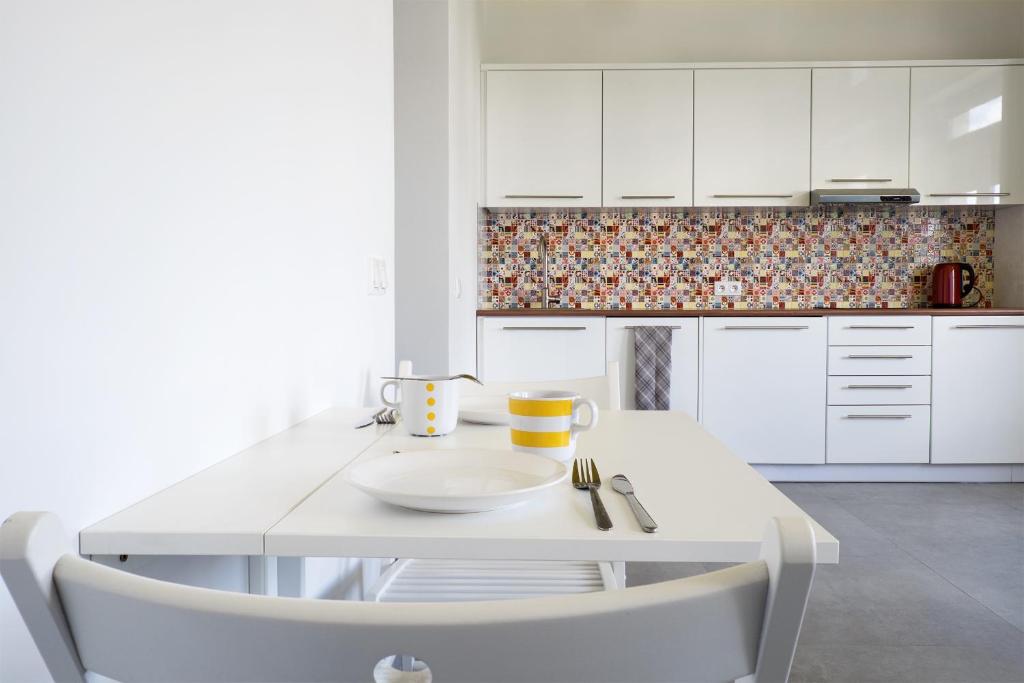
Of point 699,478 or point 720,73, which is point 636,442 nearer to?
point 699,478

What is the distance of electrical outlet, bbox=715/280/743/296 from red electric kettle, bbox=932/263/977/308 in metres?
1.06

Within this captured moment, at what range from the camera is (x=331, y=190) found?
157 cm

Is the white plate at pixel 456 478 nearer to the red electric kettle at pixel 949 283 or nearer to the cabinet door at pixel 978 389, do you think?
the cabinet door at pixel 978 389

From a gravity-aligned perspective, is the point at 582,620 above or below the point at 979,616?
above

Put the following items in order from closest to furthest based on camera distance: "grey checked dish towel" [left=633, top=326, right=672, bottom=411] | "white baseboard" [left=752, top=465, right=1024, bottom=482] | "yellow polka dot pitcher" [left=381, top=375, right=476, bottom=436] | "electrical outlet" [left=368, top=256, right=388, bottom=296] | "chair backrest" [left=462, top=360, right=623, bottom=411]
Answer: "yellow polka dot pitcher" [left=381, top=375, right=476, bottom=436]
"chair backrest" [left=462, top=360, right=623, bottom=411]
"electrical outlet" [left=368, top=256, right=388, bottom=296]
"grey checked dish towel" [left=633, top=326, right=672, bottom=411]
"white baseboard" [left=752, top=465, right=1024, bottom=482]

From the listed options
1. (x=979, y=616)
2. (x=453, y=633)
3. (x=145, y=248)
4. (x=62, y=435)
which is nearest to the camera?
(x=453, y=633)

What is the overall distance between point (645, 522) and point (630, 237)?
3.86m

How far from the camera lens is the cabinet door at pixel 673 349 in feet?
12.9

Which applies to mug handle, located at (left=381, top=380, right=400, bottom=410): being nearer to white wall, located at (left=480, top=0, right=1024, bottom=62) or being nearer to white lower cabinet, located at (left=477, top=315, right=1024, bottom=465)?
white lower cabinet, located at (left=477, top=315, right=1024, bottom=465)

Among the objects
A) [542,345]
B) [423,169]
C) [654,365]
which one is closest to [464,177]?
[423,169]

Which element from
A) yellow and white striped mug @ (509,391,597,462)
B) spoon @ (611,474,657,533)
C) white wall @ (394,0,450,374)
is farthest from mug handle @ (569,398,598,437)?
white wall @ (394,0,450,374)

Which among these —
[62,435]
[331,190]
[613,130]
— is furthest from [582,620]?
[613,130]

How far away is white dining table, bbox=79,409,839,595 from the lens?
68 cm

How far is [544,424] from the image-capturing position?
40.0 inches
